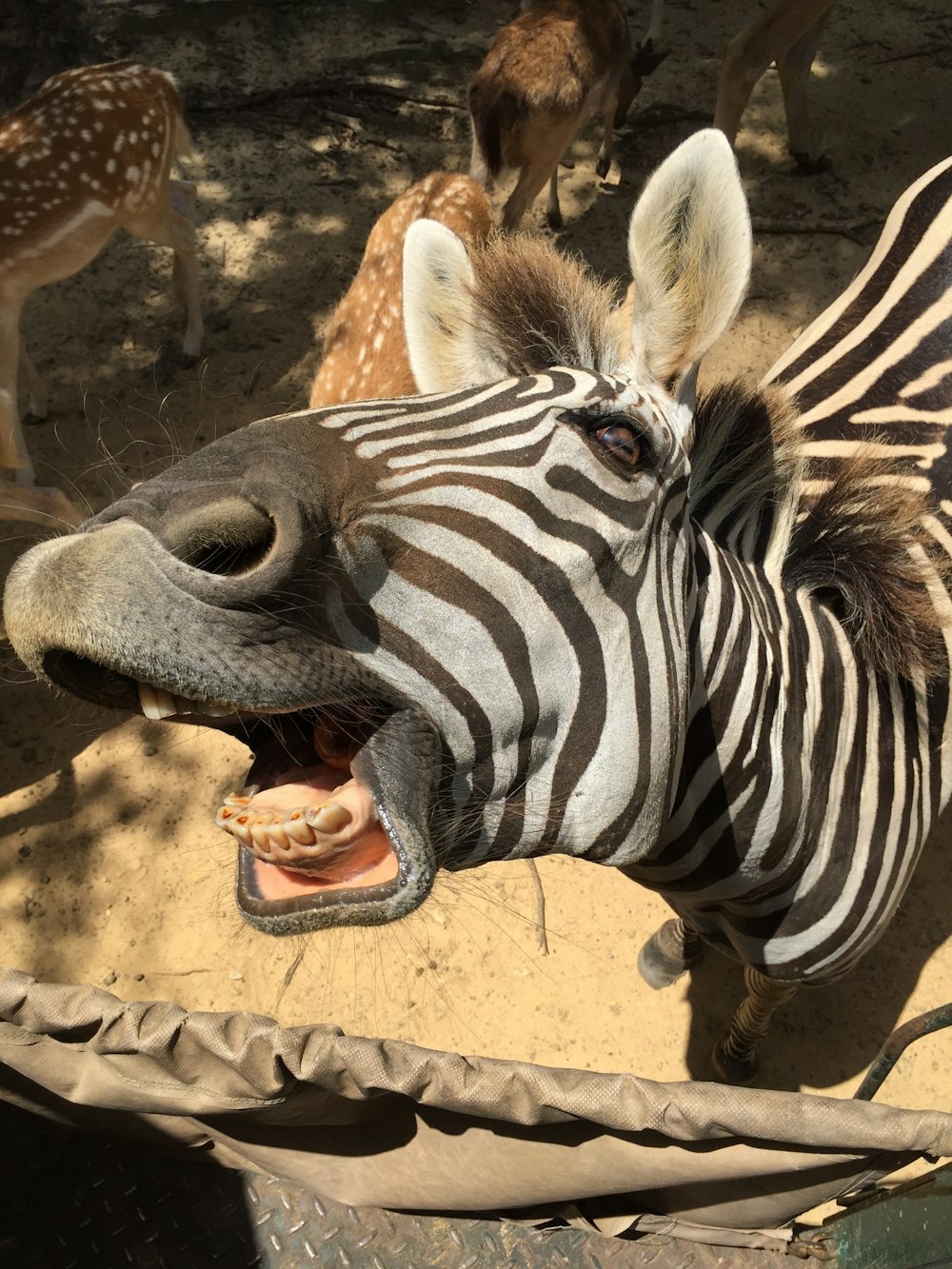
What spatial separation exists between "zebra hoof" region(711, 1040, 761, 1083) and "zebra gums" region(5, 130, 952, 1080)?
1.35 metres

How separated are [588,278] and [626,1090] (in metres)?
1.84

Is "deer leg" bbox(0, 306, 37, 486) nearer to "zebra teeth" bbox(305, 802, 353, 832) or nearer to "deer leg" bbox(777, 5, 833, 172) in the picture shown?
"zebra teeth" bbox(305, 802, 353, 832)

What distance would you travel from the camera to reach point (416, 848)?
1.29m

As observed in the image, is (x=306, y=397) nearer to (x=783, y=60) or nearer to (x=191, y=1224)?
(x=783, y=60)

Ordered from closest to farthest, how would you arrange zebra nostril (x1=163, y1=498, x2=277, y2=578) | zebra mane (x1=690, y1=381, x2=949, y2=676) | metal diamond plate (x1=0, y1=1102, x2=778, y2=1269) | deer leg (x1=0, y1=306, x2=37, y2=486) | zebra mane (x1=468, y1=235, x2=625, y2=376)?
1. zebra nostril (x1=163, y1=498, x2=277, y2=578)
2. zebra mane (x1=468, y1=235, x2=625, y2=376)
3. zebra mane (x1=690, y1=381, x2=949, y2=676)
4. metal diamond plate (x1=0, y1=1102, x2=778, y2=1269)
5. deer leg (x1=0, y1=306, x2=37, y2=486)

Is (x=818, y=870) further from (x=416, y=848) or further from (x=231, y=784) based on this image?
(x=231, y=784)

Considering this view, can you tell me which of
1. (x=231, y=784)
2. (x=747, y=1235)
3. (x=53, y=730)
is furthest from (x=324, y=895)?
(x=53, y=730)

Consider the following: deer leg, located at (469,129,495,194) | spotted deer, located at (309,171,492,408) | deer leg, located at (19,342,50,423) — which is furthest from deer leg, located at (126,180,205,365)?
deer leg, located at (469,129,495,194)

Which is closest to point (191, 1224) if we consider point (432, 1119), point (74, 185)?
point (432, 1119)

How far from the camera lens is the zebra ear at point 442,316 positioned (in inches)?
72.6

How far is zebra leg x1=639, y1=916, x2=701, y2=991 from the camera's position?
3.56 meters

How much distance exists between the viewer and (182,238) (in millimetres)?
5773

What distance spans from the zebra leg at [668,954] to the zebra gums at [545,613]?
1271mm

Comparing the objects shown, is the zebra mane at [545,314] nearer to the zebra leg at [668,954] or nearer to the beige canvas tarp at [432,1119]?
the beige canvas tarp at [432,1119]
